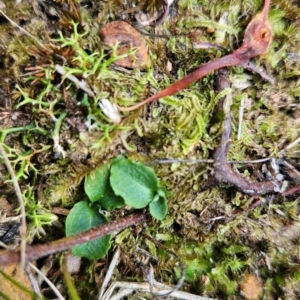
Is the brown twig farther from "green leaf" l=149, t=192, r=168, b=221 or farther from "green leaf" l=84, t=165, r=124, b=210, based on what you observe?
"green leaf" l=84, t=165, r=124, b=210

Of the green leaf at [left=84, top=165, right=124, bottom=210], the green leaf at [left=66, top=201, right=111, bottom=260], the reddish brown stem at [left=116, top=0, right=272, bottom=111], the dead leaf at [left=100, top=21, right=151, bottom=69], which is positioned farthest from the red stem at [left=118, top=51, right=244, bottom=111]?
the green leaf at [left=66, top=201, right=111, bottom=260]

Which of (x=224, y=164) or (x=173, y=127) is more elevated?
(x=173, y=127)

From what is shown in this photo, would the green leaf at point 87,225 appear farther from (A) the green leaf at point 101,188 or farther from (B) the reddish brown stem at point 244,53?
(B) the reddish brown stem at point 244,53

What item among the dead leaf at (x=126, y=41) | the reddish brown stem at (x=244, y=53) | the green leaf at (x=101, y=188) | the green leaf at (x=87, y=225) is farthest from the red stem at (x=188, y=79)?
the green leaf at (x=87, y=225)

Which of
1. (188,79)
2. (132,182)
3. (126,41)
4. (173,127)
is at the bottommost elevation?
(132,182)

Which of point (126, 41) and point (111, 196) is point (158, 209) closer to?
point (111, 196)

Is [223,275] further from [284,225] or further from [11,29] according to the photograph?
[11,29]

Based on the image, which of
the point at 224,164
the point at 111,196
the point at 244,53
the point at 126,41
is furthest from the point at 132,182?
the point at 244,53

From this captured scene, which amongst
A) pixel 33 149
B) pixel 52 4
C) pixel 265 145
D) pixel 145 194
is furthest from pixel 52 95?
pixel 265 145
